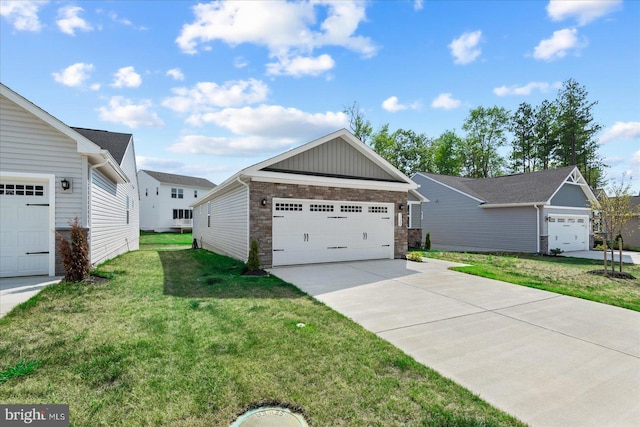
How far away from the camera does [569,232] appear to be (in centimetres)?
1850

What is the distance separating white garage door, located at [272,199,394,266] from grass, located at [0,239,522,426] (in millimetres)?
4524

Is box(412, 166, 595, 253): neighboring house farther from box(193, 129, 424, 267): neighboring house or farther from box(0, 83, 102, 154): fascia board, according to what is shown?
box(0, 83, 102, 154): fascia board

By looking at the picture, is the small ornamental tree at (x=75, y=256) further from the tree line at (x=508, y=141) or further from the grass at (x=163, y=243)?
the tree line at (x=508, y=141)

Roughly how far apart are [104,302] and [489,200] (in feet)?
65.9

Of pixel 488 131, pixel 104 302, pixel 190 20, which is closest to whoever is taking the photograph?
pixel 104 302

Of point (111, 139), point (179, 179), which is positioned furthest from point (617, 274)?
point (179, 179)

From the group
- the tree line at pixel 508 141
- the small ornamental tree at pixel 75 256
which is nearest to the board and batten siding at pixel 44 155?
the small ornamental tree at pixel 75 256

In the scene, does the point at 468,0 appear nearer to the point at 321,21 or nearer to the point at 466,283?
the point at 321,21

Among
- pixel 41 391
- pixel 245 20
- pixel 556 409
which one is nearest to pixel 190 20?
pixel 245 20

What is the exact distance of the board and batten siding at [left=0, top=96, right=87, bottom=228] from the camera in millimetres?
7191

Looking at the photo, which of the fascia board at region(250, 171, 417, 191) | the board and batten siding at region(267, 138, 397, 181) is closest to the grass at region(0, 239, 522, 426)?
the fascia board at region(250, 171, 417, 191)

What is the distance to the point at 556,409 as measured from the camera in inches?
107

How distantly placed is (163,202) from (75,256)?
2867 cm

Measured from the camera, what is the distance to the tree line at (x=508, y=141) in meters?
32.1
